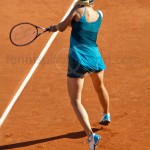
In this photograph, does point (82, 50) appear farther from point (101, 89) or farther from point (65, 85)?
point (65, 85)

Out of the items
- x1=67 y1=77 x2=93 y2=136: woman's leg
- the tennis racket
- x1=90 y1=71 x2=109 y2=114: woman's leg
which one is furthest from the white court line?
x1=90 y1=71 x2=109 y2=114: woman's leg

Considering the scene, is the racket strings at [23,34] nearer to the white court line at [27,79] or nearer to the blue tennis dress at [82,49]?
the blue tennis dress at [82,49]

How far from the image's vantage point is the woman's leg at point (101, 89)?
7598 mm

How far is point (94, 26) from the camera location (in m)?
7.18

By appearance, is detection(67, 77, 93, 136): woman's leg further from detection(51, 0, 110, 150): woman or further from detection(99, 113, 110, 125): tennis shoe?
detection(99, 113, 110, 125): tennis shoe

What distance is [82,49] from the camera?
283 inches

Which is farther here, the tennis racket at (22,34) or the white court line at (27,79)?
the white court line at (27,79)

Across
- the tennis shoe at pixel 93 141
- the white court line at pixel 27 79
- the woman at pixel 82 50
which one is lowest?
the tennis shoe at pixel 93 141

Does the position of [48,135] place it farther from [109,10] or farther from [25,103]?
[109,10]

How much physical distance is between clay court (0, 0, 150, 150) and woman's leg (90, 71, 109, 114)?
36 centimetres

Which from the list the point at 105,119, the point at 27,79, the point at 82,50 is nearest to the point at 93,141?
the point at 105,119

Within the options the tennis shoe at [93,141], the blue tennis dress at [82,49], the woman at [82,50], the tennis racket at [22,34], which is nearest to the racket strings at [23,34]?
the tennis racket at [22,34]

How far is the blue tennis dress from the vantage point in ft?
23.3

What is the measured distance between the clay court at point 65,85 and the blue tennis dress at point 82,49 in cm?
119
